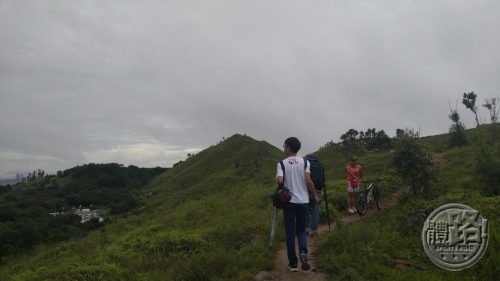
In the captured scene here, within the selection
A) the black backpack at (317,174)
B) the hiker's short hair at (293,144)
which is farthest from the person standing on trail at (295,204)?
the black backpack at (317,174)

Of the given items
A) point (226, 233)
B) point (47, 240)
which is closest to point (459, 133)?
point (226, 233)

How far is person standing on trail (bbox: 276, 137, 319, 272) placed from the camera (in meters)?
6.90

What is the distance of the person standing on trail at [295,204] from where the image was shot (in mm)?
6896

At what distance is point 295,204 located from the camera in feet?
22.6

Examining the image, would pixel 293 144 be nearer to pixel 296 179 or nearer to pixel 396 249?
pixel 296 179

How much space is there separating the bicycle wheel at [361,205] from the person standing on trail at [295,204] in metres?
7.20

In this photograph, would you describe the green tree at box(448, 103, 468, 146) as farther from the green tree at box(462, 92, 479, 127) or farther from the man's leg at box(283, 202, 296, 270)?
the man's leg at box(283, 202, 296, 270)

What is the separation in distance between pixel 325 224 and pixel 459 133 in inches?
1231

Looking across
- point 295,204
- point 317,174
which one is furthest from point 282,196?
point 317,174

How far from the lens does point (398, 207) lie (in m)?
12.0

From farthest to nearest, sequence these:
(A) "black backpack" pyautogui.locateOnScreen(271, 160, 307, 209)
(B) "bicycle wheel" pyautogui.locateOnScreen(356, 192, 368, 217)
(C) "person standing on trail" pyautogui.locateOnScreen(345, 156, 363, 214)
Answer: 1. (B) "bicycle wheel" pyautogui.locateOnScreen(356, 192, 368, 217)
2. (C) "person standing on trail" pyautogui.locateOnScreen(345, 156, 363, 214)
3. (A) "black backpack" pyautogui.locateOnScreen(271, 160, 307, 209)

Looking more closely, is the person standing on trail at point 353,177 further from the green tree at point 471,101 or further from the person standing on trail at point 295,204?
the green tree at point 471,101

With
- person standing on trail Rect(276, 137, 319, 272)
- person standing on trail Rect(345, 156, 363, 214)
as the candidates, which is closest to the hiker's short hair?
person standing on trail Rect(276, 137, 319, 272)

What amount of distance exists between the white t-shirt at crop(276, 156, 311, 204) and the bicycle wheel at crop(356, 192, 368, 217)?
7364 mm
